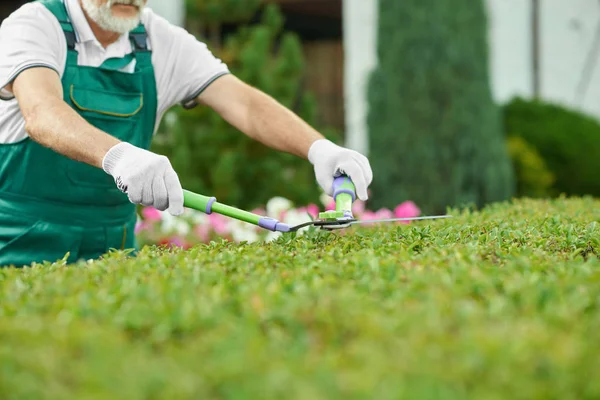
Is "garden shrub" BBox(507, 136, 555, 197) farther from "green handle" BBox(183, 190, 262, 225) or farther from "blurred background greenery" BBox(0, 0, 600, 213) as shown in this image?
"green handle" BBox(183, 190, 262, 225)

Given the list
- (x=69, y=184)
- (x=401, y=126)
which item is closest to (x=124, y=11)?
(x=69, y=184)

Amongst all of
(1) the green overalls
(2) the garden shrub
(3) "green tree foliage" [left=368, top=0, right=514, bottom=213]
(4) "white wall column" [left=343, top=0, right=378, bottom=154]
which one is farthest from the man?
(4) "white wall column" [left=343, top=0, right=378, bottom=154]

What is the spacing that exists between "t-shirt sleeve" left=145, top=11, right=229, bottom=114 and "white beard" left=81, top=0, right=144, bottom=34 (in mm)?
259

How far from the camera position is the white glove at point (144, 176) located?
289cm

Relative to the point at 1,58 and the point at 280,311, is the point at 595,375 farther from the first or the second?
the point at 1,58

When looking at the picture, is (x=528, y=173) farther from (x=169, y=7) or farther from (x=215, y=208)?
(x=215, y=208)

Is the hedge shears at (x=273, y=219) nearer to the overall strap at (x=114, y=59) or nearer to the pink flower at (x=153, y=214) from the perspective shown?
the overall strap at (x=114, y=59)

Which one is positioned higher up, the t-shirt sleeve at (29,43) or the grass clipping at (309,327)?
the t-shirt sleeve at (29,43)

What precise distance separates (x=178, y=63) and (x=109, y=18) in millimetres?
437

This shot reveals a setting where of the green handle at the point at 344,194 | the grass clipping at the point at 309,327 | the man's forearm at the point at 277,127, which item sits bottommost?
the grass clipping at the point at 309,327

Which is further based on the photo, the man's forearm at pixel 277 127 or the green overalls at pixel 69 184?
the man's forearm at pixel 277 127

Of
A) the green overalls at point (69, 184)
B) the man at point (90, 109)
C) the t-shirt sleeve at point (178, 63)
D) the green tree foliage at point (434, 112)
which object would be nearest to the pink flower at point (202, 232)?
the man at point (90, 109)

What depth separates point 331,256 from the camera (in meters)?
2.41

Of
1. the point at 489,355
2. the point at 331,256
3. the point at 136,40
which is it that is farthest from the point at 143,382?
the point at 136,40
